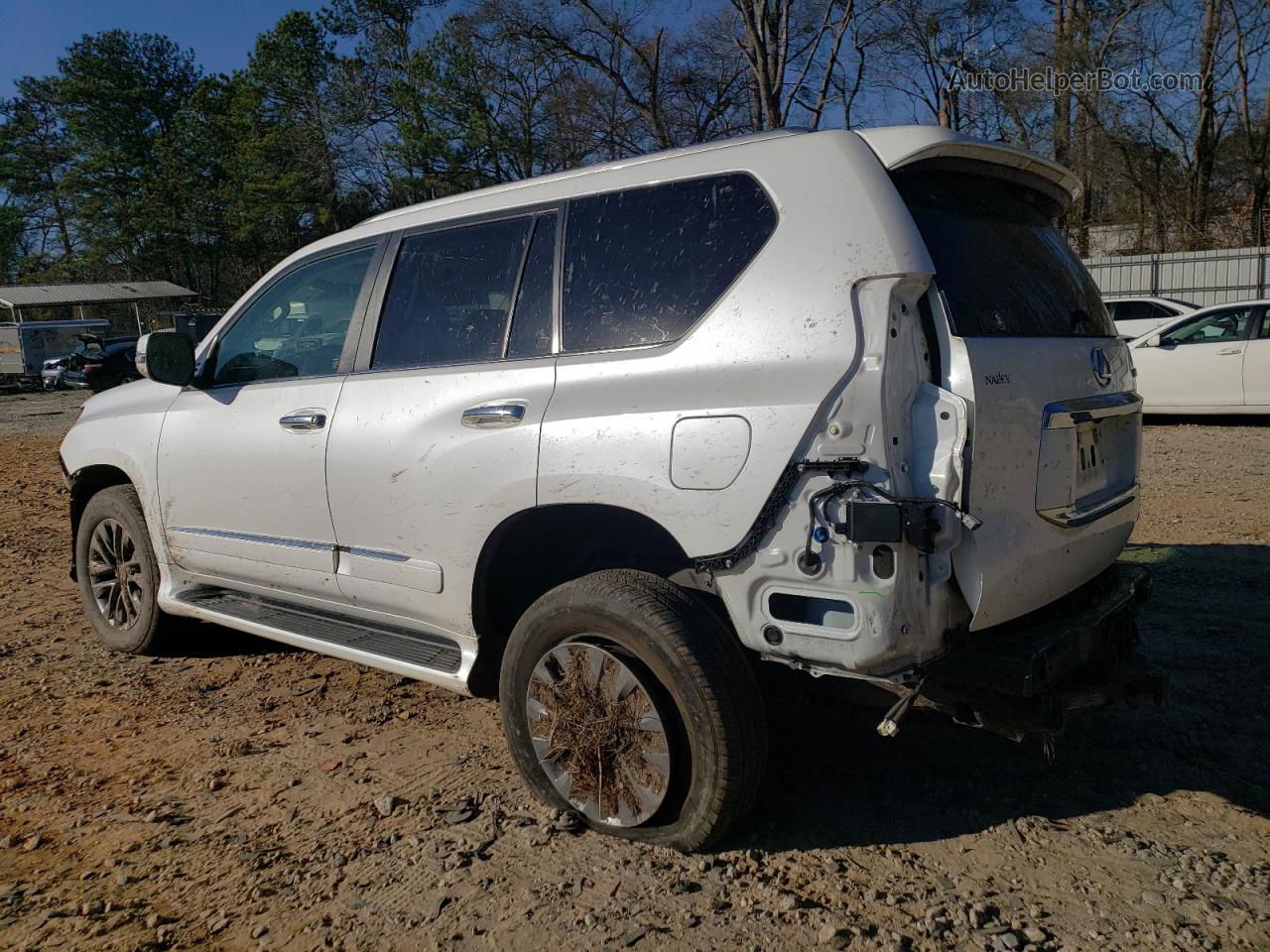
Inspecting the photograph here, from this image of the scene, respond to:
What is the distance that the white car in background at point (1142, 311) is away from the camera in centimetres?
1586

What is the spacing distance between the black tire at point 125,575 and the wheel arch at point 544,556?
2.09 meters

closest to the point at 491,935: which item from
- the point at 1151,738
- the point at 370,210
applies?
the point at 1151,738

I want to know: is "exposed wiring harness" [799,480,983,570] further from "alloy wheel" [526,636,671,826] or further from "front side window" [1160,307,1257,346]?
"front side window" [1160,307,1257,346]

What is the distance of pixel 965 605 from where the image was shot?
8.71ft

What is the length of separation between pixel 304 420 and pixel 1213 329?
11.5 meters

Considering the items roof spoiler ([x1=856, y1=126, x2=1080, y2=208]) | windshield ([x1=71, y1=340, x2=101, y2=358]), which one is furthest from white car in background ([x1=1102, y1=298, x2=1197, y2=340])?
windshield ([x1=71, y1=340, x2=101, y2=358])

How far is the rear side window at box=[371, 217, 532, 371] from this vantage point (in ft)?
11.5

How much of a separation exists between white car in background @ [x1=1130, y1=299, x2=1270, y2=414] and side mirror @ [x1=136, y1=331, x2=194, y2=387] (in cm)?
1022

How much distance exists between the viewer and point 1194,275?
24.7 metres

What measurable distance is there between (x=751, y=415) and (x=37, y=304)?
151 ft

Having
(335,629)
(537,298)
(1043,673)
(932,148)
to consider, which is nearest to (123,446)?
(335,629)

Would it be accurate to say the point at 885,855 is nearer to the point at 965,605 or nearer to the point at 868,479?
the point at 965,605

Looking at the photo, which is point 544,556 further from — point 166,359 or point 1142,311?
point 1142,311

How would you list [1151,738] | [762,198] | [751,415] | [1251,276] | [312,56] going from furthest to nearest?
[312,56], [1251,276], [1151,738], [762,198], [751,415]
